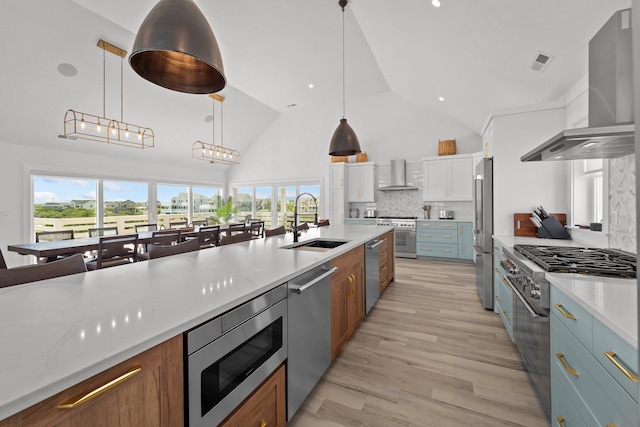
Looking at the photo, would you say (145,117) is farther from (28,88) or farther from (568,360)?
(568,360)

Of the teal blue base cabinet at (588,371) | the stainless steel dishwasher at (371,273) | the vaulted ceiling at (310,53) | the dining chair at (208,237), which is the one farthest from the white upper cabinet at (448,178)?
the teal blue base cabinet at (588,371)

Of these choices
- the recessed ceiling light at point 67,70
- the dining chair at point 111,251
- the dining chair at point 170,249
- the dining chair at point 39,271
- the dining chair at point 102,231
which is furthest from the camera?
the dining chair at point 102,231

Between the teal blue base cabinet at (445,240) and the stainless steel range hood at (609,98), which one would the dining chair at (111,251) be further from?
the teal blue base cabinet at (445,240)

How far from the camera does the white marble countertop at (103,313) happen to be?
59 cm

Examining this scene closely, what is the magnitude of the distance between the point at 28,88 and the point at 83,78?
2.30 ft

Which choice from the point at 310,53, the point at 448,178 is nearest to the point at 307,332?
the point at 310,53

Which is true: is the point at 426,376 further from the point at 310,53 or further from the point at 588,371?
the point at 310,53

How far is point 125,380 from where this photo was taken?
71 centimetres

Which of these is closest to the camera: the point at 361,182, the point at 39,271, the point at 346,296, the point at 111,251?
the point at 39,271

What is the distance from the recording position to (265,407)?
4.13 feet

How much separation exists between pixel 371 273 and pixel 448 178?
3896 mm

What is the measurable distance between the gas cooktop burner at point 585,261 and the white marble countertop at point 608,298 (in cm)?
5

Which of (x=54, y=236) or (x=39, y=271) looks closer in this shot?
(x=39, y=271)

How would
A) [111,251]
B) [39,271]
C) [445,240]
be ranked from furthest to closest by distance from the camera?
1. [445,240]
2. [111,251]
3. [39,271]
